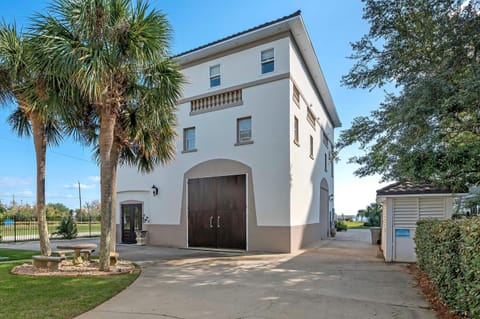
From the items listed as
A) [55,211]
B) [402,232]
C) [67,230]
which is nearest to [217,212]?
[402,232]

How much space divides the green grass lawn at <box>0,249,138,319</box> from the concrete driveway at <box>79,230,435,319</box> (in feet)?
1.10

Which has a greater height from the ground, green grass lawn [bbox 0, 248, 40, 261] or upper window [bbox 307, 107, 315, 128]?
upper window [bbox 307, 107, 315, 128]

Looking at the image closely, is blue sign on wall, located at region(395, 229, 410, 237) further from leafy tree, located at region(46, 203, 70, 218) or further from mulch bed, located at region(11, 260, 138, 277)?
leafy tree, located at region(46, 203, 70, 218)

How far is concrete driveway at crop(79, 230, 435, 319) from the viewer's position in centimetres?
523

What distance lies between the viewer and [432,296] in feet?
19.7

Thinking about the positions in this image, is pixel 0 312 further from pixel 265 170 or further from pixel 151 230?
pixel 151 230

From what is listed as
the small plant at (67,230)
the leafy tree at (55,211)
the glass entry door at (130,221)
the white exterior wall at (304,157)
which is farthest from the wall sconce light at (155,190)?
the leafy tree at (55,211)

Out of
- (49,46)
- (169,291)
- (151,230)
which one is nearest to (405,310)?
(169,291)

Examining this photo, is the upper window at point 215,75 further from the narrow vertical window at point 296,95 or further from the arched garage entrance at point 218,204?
the arched garage entrance at point 218,204

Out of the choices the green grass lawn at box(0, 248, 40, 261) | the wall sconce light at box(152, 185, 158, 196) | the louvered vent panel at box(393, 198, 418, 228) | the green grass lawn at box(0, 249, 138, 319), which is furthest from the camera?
the wall sconce light at box(152, 185, 158, 196)

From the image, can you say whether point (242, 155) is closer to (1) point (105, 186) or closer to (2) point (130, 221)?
(1) point (105, 186)

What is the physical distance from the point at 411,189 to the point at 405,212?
808 mm

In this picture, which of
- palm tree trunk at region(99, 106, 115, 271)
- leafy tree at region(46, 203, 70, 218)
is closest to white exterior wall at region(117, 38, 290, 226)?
palm tree trunk at region(99, 106, 115, 271)

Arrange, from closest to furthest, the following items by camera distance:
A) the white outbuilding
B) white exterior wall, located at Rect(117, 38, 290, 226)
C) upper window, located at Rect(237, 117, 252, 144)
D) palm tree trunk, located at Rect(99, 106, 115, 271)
Answer: palm tree trunk, located at Rect(99, 106, 115, 271) → the white outbuilding → white exterior wall, located at Rect(117, 38, 290, 226) → upper window, located at Rect(237, 117, 252, 144)
